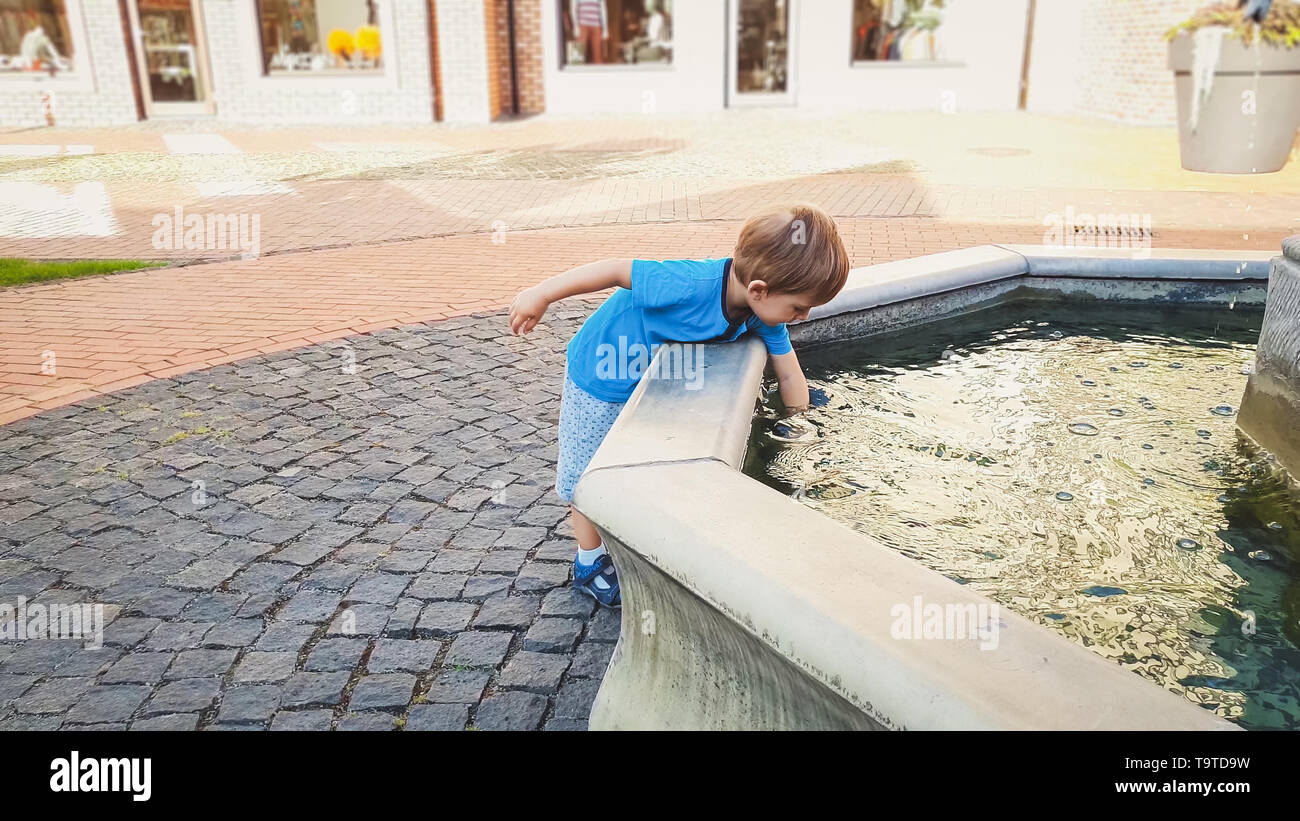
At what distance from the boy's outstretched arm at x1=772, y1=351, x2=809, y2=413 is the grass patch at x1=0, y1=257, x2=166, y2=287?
594 cm

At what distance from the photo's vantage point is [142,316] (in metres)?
5.75

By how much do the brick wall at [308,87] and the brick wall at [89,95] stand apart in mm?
1412

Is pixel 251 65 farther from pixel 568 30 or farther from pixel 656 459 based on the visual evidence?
pixel 656 459

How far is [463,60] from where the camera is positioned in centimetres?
1521

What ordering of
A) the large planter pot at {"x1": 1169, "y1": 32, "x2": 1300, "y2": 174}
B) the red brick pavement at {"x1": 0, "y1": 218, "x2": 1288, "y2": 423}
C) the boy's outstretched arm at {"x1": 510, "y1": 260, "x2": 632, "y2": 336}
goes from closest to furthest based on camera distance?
the boy's outstretched arm at {"x1": 510, "y1": 260, "x2": 632, "y2": 336} < the red brick pavement at {"x1": 0, "y1": 218, "x2": 1288, "y2": 423} < the large planter pot at {"x1": 1169, "y1": 32, "x2": 1300, "y2": 174}

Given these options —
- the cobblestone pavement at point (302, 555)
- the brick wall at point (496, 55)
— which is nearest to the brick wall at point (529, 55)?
the brick wall at point (496, 55)

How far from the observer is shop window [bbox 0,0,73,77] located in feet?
51.0

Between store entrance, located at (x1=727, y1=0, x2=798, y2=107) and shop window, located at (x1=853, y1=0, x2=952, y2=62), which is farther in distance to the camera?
store entrance, located at (x1=727, y1=0, x2=798, y2=107)

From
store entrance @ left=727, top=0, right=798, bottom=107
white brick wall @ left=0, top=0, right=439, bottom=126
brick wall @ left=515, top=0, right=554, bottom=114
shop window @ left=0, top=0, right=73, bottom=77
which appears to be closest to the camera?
white brick wall @ left=0, top=0, right=439, bottom=126

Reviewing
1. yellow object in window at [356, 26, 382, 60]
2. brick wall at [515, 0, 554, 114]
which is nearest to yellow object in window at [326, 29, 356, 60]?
yellow object in window at [356, 26, 382, 60]

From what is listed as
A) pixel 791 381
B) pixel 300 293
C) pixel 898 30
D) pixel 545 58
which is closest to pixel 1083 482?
pixel 791 381

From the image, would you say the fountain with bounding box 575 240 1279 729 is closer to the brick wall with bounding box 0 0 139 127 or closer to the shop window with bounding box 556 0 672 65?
the shop window with bounding box 556 0 672 65

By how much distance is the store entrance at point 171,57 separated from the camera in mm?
15422
